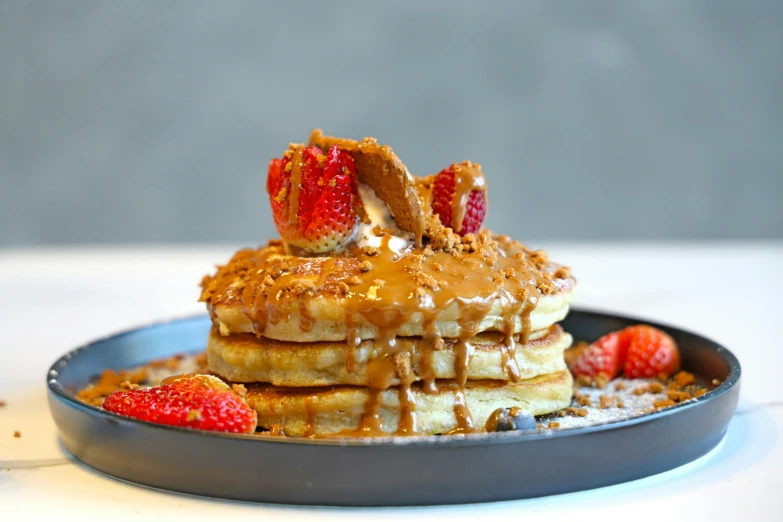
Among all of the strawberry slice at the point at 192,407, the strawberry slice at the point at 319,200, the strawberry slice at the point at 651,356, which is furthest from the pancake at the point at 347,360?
the strawberry slice at the point at 651,356

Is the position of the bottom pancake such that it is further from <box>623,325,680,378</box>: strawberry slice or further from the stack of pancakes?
<box>623,325,680,378</box>: strawberry slice

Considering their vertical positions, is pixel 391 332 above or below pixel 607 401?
above

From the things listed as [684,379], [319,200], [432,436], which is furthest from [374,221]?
[684,379]

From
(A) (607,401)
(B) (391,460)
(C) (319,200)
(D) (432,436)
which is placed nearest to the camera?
(B) (391,460)

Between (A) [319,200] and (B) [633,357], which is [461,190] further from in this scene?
(B) [633,357]

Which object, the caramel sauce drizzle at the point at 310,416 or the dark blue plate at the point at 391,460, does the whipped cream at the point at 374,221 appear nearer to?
the caramel sauce drizzle at the point at 310,416

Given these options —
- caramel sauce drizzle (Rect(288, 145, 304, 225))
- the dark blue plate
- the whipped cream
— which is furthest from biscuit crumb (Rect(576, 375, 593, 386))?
caramel sauce drizzle (Rect(288, 145, 304, 225))
